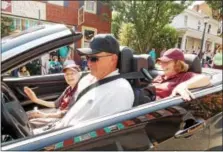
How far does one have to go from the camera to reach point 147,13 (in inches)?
703

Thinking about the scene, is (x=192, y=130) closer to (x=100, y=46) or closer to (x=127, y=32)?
(x=100, y=46)

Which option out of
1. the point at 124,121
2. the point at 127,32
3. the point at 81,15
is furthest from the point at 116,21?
the point at 124,121

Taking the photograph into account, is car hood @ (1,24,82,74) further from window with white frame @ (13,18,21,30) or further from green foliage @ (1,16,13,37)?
window with white frame @ (13,18,21,30)

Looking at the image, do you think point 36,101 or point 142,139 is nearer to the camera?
point 142,139

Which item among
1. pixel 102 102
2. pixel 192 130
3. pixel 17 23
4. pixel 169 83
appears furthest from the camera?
pixel 17 23

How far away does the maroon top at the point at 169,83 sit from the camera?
2.61 metres

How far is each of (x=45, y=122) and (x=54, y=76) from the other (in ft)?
3.69

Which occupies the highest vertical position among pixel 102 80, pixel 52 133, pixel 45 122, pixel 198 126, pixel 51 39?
pixel 51 39

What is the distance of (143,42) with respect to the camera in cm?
1603

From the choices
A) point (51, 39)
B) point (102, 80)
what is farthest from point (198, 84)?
point (51, 39)

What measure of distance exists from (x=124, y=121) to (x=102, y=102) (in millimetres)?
303

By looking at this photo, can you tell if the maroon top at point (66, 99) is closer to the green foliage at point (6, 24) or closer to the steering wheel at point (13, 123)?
the steering wheel at point (13, 123)

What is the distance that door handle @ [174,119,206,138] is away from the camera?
6.59 feet

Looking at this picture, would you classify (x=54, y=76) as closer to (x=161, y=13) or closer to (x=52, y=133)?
(x=52, y=133)
